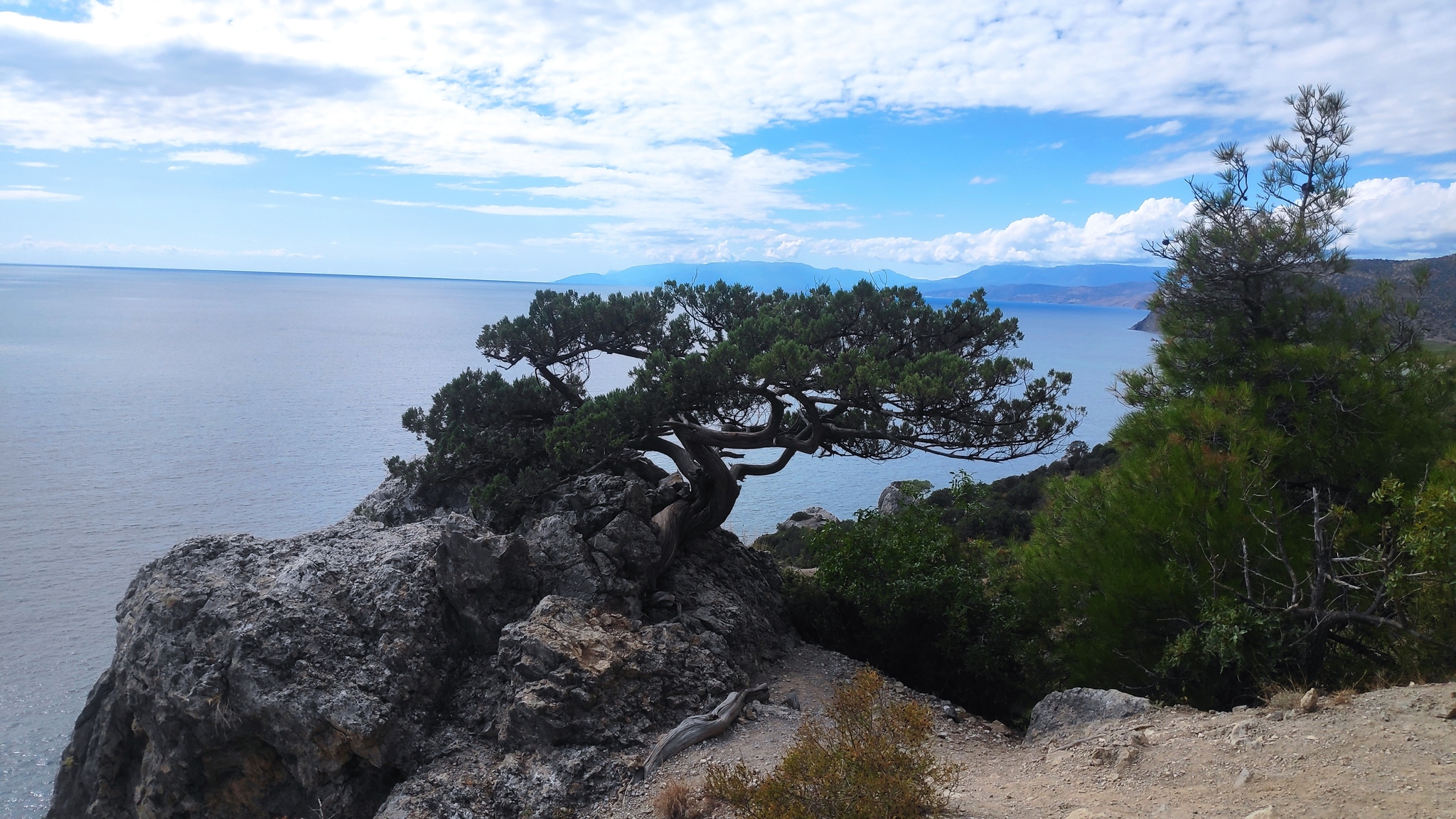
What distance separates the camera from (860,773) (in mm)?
5449

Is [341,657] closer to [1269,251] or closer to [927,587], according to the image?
[927,587]

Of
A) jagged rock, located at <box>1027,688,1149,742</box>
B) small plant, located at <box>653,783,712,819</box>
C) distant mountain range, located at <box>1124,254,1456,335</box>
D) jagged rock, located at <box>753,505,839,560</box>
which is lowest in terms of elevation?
jagged rock, located at <box>753,505,839,560</box>

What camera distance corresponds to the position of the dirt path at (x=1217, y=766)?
217 inches

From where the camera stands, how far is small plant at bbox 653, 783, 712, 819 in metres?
6.84

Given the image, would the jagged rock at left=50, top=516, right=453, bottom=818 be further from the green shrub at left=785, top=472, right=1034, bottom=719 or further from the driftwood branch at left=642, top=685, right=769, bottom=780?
the green shrub at left=785, top=472, right=1034, bottom=719

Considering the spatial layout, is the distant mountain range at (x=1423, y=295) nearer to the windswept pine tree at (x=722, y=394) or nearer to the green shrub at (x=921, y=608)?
the windswept pine tree at (x=722, y=394)

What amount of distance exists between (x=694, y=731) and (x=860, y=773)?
3247 millimetres

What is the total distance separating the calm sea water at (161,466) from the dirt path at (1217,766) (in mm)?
14842

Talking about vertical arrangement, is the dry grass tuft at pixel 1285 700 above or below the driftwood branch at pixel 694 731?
above

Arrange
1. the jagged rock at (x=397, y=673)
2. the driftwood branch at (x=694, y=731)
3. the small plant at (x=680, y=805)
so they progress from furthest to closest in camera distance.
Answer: the jagged rock at (x=397, y=673) → the driftwood branch at (x=694, y=731) → the small plant at (x=680, y=805)

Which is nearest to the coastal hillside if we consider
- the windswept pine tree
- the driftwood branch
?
A: the windswept pine tree

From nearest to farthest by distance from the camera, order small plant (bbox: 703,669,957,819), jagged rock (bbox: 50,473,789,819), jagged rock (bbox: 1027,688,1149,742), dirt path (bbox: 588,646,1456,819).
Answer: small plant (bbox: 703,669,957,819) → dirt path (bbox: 588,646,1456,819) → jagged rock (bbox: 1027,688,1149,742) → jagged rock (bbox: 50,473,789,819)

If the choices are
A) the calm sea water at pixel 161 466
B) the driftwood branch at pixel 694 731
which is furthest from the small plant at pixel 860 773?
the calm sea water at pixel 161 466

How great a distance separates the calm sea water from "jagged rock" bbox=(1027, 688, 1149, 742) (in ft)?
50.4
